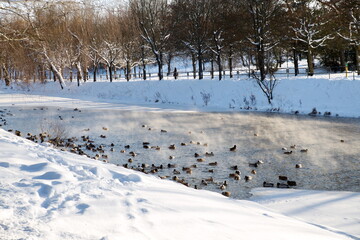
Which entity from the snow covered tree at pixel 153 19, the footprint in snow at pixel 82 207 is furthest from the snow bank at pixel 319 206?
the snow covered tree at pixel 153 19

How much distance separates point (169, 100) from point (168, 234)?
95.2 ft

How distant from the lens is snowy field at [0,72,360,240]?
14.2ft

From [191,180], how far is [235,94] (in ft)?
68.6

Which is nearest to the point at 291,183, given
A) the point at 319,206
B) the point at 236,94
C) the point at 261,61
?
the point at 319,206

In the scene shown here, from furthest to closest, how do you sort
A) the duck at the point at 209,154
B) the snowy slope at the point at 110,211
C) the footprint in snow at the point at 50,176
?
the duck at the point at 209,154 → the footprint in snow at the point at 50,176 → the snowy slope at the point at 110,211

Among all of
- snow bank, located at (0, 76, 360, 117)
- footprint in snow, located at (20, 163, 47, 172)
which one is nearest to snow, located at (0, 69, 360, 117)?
snow bank, located at (0, 76, 360, 117)

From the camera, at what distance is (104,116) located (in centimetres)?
2402

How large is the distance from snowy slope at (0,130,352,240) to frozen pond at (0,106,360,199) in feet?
8.86

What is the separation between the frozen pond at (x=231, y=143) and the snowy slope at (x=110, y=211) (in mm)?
2700

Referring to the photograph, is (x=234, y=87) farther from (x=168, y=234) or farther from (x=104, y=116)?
(x=168, y=234)

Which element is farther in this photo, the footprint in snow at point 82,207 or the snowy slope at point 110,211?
the footprint in snow at point 82,207

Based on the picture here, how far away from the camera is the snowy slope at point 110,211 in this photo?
3982 millimetres

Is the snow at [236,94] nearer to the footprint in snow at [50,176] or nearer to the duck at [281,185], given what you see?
the duck at [281,185]

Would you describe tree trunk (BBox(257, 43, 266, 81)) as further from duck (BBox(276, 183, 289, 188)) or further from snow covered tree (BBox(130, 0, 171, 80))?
duck (BBox(276, 183, 289, 188))
